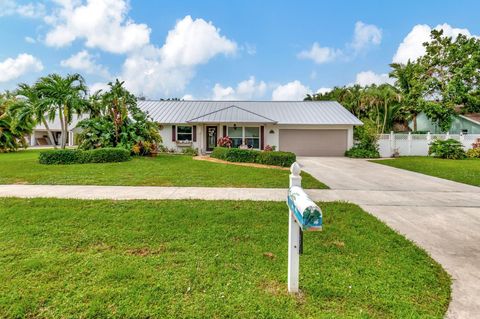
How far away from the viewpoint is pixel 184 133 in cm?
2055

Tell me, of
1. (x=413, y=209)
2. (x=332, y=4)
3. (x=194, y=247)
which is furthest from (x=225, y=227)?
(x=332, y=4)

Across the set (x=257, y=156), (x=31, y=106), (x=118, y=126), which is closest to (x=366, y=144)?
(x=257, y=156)

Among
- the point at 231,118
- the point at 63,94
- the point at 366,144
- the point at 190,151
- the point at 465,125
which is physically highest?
the point at 63,94

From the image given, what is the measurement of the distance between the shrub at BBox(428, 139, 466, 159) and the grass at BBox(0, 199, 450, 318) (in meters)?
17.2

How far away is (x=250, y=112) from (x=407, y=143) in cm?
1196

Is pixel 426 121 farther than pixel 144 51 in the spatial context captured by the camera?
Yes

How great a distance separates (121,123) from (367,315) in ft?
52.3

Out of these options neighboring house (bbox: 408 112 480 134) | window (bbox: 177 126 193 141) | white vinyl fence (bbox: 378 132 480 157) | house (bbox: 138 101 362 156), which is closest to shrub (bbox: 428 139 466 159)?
white vinyl fence (bbox: 378 132 480 157)

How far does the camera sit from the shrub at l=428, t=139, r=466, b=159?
1791 cm

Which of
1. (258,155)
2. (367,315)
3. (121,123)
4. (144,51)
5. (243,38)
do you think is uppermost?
(243,38)

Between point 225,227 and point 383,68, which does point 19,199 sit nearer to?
point 225,227

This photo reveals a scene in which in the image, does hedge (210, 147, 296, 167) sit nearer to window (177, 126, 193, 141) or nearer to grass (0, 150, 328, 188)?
grass (0, 150, 328, 188)

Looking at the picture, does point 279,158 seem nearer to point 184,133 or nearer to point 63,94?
point 184,133

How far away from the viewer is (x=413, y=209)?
6016mm
